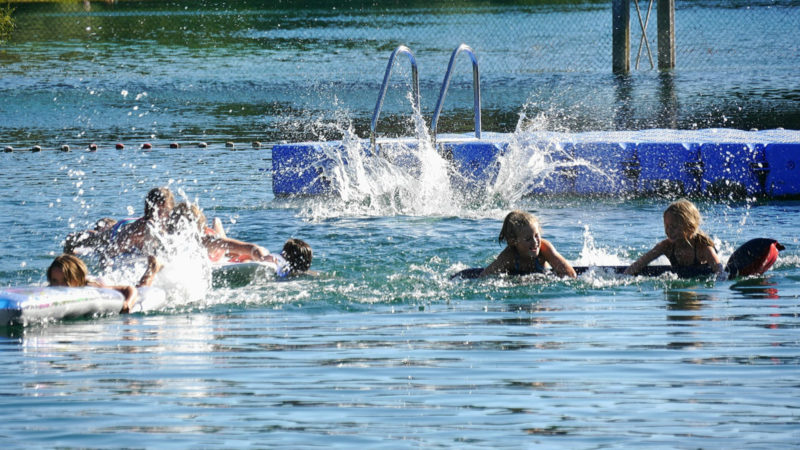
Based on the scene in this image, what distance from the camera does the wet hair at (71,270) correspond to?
886 centimetres

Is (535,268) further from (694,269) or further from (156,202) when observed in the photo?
(156,202)

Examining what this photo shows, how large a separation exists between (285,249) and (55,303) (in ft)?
7.70

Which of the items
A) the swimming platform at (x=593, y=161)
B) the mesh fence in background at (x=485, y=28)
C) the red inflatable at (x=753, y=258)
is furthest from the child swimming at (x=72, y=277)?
the mesh fence in background at (x=485, y=28)

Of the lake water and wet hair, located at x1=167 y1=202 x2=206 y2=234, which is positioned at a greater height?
wet hair, located at x1=167 y1=202 x2=206 y2=234

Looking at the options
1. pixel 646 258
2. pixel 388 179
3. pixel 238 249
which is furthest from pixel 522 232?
pixel 388 179

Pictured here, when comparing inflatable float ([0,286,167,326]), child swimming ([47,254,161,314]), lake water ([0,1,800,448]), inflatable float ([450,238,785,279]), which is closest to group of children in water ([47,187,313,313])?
lake water ([0,1,800,448])

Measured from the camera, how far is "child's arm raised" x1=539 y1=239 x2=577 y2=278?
31.2 ft

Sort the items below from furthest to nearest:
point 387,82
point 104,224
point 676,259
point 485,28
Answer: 1. point 485,28
2. point 387,82
3. point 104,224
4. point 676,259

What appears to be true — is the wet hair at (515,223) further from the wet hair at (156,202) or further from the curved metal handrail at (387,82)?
the curved metal handrail at (387,82)

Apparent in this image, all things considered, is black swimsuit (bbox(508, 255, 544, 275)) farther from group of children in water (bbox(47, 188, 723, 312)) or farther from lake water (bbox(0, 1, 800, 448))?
lake water (bbox(0, 1, 800, 448))

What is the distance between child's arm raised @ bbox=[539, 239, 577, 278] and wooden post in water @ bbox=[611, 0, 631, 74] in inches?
750

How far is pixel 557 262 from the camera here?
376 inches

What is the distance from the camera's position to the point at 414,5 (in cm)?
6600

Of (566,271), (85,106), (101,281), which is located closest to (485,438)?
(566,271)
